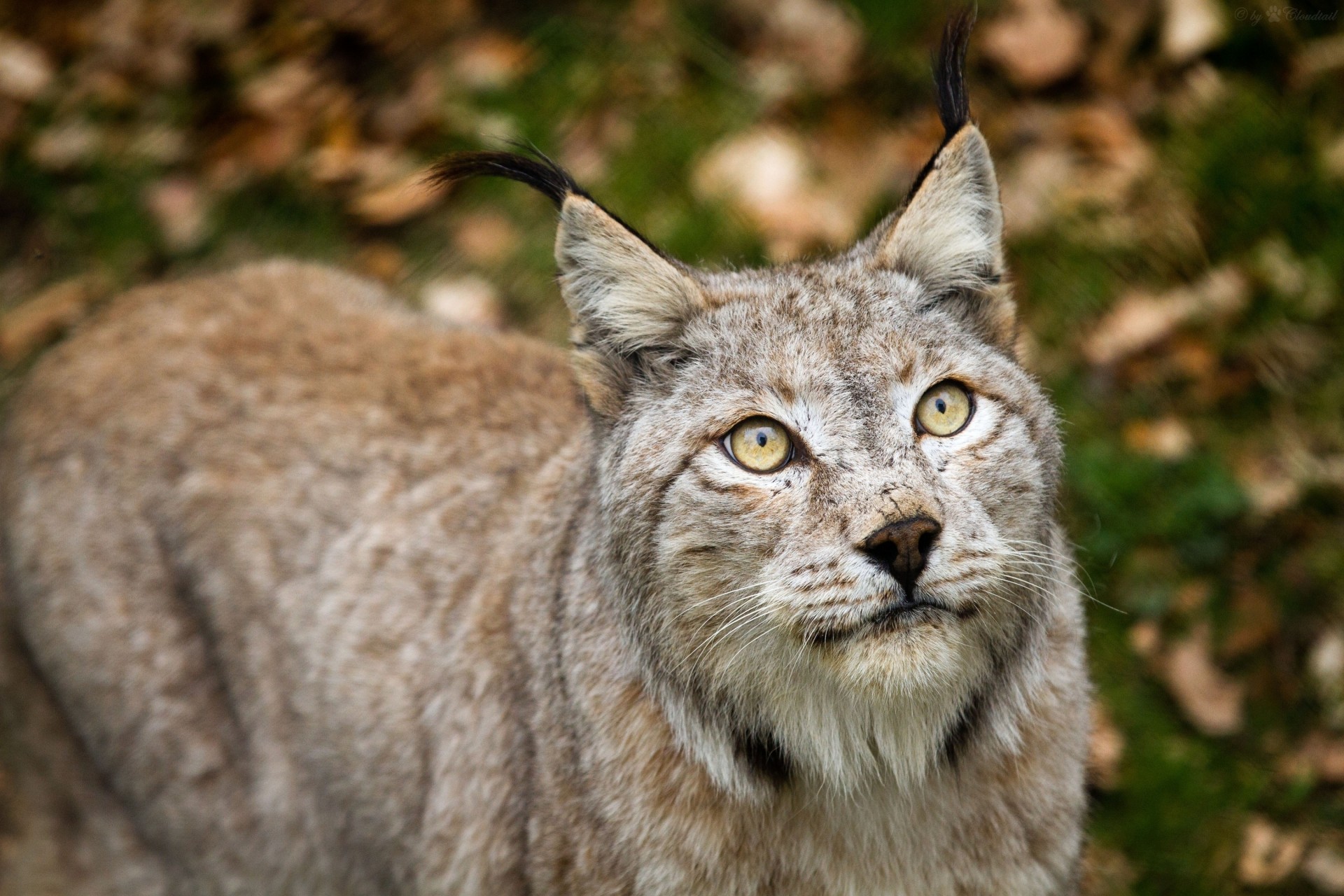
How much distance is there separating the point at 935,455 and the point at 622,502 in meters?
0.72

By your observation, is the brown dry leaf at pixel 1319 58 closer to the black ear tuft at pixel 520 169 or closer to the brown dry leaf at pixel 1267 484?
the brown dry leaf at pixel 1267 484

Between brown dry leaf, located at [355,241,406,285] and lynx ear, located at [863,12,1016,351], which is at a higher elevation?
brown dry leaf, located at [355,241,406,285]

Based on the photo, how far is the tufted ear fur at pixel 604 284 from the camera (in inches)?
126

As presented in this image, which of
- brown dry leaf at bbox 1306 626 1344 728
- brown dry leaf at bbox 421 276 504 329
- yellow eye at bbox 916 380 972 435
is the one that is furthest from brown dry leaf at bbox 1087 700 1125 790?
brown dry leaf at bbox 421 276 504 329

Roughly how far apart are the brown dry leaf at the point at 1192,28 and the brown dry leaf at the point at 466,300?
3179 mm

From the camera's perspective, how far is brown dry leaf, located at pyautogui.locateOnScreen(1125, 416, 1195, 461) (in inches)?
215

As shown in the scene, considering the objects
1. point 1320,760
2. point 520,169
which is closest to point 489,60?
point 520,169

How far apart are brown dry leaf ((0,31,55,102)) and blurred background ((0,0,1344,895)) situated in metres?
0.02

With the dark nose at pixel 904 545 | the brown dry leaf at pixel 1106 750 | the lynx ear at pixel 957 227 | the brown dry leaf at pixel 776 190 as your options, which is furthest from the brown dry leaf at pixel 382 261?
the dark nose at pixel 904 545

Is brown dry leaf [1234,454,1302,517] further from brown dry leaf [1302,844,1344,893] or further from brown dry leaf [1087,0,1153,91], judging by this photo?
brown dry leaf [1087,0,1153,91]

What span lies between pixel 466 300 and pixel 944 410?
3579 mm

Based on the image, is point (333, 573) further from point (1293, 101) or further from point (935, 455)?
point (1293, 101)

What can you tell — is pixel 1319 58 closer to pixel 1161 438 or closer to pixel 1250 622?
pixel 1161 438

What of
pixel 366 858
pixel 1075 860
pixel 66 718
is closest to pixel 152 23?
pixel 66 718
